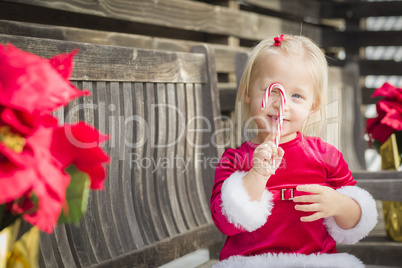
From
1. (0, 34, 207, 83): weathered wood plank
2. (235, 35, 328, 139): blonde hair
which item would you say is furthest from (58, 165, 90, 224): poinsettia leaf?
(235, 35, 328, 139): blonde hair

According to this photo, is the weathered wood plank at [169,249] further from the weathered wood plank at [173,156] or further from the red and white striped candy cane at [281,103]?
the red and white striped candy cane at [281,103]

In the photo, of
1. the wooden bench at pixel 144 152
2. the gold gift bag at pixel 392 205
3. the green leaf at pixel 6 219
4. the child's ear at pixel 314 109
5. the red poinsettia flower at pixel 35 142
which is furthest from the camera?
the gold gift bag at pixel 392 205

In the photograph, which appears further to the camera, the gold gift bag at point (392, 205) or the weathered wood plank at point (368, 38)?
the weathered wood plank at point (368, 38)

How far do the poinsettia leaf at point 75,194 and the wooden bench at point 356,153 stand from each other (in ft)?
3.52

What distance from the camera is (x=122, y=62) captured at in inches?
66.4

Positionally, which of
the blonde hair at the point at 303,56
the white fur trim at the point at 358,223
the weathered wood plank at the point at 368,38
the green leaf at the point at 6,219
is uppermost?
the weathered wood plank at the point at 368,38

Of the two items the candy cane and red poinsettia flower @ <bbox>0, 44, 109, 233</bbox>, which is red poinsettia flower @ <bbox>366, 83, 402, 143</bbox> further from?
red poinsettia flower @ <bbox>0, 44, 109, 233</bbox>

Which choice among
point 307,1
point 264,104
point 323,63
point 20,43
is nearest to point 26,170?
point 20,43

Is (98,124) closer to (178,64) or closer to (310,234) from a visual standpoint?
(178,64)

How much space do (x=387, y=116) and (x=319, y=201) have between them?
0.99 metres

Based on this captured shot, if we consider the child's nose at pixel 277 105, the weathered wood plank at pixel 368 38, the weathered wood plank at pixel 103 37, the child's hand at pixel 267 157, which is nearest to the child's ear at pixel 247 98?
the child's nose at pixel 277 105

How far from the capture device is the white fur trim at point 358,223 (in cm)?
154

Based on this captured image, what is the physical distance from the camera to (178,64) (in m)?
2.02

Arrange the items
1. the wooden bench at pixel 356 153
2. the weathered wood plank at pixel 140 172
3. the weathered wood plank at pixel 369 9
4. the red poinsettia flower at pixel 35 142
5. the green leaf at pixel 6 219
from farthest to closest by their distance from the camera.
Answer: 1. the weathered wood plank at pixel 369 9
2. the wooden bench at pixel 356 153
3. the weathered wood plank at pixel 140 172
4. the green leaf at pixel 6 219
5. the red poinsettia flower at pixel 35 142
